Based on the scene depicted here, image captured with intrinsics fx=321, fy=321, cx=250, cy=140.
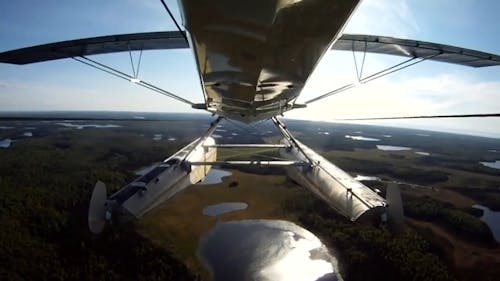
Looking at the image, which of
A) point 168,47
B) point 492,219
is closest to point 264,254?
point 168,47

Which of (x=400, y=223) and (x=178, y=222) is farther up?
(x=400, y=223)

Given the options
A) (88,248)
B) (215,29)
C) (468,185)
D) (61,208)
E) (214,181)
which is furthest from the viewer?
(468,185)

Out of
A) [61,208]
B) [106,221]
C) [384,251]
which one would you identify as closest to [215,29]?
[106,221]

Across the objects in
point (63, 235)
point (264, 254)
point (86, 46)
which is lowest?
point (63, 235)

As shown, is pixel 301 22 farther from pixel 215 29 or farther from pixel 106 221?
pixel 106 221

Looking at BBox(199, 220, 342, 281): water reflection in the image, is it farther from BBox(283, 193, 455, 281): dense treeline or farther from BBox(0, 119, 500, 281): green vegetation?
BBox(283, 193, 455, 281): dense treeline

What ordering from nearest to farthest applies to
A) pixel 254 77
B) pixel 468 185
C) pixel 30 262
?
pixel 254 77 < pixel 30 262 < pixel 468 185

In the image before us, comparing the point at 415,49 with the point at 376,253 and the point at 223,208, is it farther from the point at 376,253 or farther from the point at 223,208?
the point at 223,208
